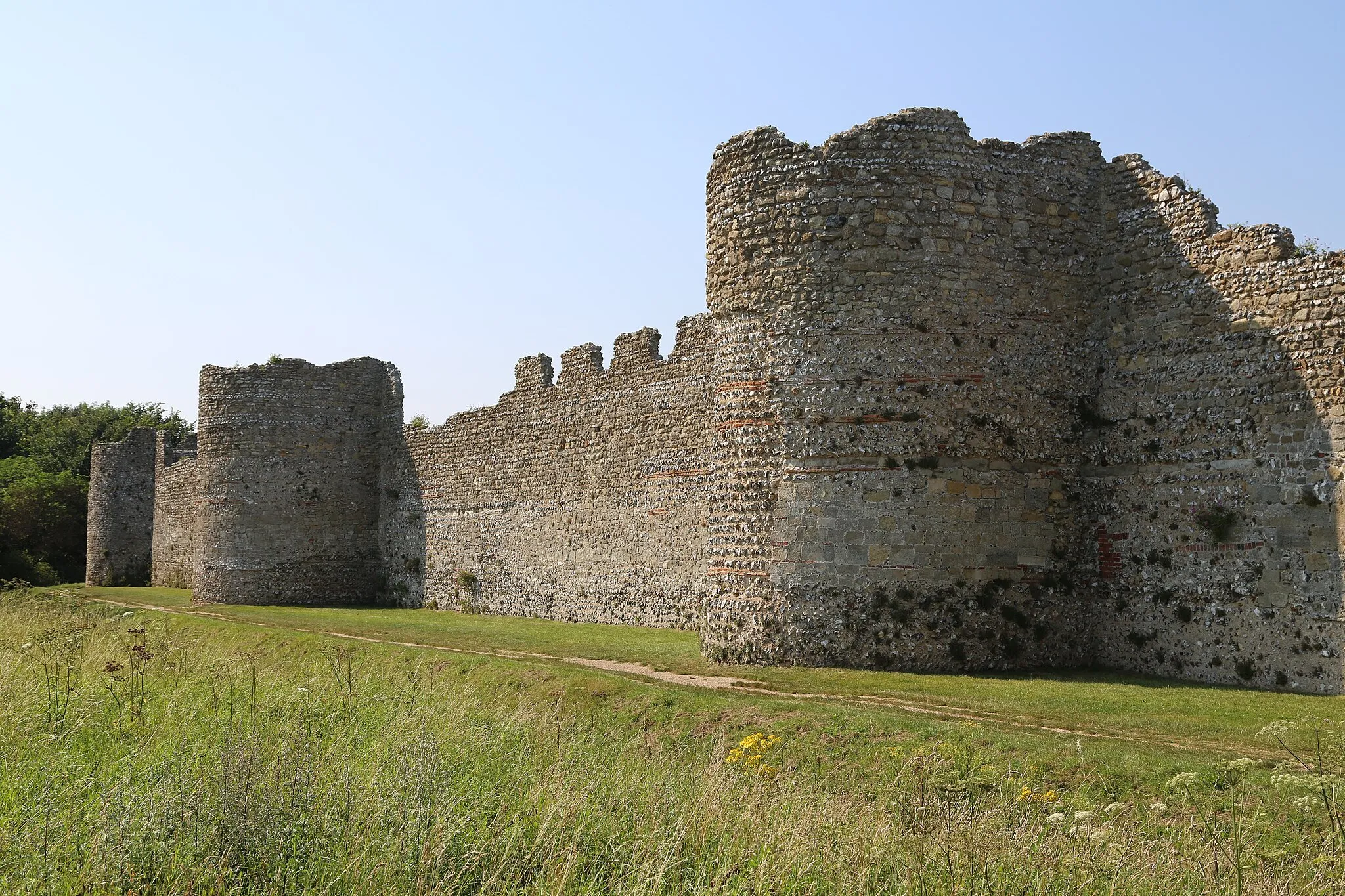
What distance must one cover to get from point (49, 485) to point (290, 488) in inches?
708

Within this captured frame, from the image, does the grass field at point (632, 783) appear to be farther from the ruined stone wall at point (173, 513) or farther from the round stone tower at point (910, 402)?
the ruined stone wall at point (173, 513)

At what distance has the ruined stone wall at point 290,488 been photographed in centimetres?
2744

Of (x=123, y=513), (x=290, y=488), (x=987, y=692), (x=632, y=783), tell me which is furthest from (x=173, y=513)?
(x=632, y=783)

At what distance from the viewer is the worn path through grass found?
374 inches

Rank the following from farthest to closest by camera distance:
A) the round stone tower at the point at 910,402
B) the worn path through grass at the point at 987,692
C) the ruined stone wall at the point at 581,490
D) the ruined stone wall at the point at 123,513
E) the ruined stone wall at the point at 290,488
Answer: the ruined stone wall at the point at 123,513 < the ruined stone wall at the point at 290,488 < the ruined stone wall at the point at 581,490 < the round stone tower at the point at 910,402 < the worn path through grass at the point at 987,692

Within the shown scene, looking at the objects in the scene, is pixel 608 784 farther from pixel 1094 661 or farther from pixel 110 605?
pixel 110 605

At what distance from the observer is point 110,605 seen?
2025cm

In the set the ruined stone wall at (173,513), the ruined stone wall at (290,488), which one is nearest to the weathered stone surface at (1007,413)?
the ruined stone wall at (290,488)

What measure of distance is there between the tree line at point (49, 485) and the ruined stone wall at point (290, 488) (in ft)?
23.4

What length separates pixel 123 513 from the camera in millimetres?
37281

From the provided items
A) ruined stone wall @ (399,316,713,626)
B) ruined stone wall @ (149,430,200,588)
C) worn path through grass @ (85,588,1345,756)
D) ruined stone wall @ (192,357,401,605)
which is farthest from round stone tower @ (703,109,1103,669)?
ruined stone wall @ (149,430,200,588)

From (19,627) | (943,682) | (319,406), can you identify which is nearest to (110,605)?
(19,627)

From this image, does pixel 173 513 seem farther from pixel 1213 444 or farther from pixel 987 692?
pixel 1213 444

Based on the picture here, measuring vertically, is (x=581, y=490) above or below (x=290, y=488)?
below
